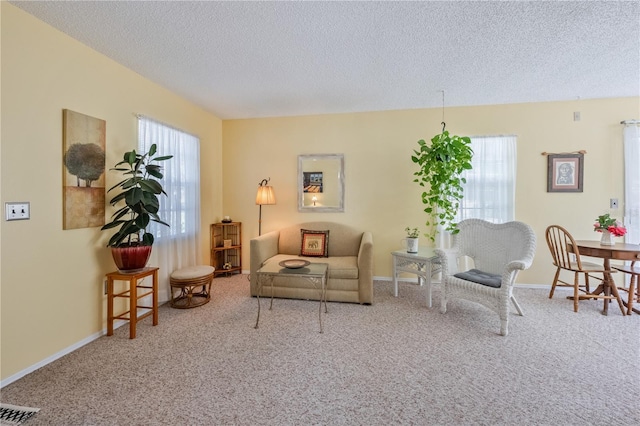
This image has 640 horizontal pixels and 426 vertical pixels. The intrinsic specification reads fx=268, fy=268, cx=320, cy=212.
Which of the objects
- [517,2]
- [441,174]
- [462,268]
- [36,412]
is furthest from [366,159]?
[36,412]

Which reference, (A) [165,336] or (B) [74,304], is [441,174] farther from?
(B) [74,304]

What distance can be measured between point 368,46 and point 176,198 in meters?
2.88

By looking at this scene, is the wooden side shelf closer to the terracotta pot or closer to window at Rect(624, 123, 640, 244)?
the terracotta pot

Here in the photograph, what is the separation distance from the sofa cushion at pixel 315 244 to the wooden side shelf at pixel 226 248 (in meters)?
1.23

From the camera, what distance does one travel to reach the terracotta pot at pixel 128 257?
243cm

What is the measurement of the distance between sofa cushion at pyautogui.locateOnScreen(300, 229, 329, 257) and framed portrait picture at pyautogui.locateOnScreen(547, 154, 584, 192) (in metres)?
3.24

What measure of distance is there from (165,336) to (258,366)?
42.2 inches

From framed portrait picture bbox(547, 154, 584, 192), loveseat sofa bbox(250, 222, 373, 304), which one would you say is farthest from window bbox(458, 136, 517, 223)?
loveseat sofa bbox(250, 222, 373, 304)

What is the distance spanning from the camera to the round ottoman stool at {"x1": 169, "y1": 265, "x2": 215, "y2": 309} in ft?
10.1

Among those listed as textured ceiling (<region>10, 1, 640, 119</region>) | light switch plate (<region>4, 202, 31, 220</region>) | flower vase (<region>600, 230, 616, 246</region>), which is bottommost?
flower vase (<region>600, 230, 616, 246</region>)

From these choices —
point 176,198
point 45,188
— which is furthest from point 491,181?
point 45,188

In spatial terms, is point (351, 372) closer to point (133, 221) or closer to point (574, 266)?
point (133, 221)

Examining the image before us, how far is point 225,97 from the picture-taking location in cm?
360

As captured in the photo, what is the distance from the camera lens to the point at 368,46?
94.0 inches
